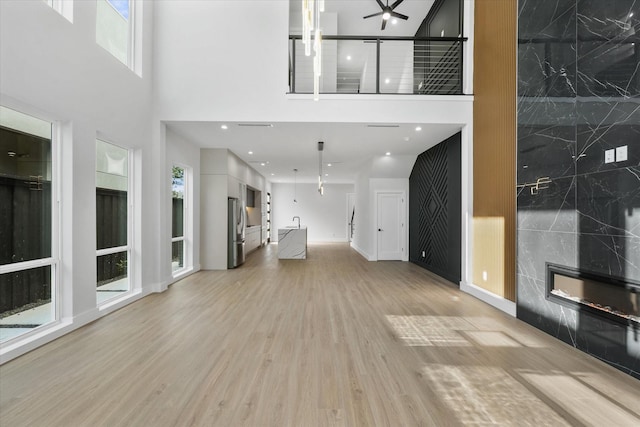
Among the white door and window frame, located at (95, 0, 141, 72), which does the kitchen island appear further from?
window frame, located at (95, 0, 141, 72)

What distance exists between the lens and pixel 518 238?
12.5 ft

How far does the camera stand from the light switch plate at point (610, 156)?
2598mm

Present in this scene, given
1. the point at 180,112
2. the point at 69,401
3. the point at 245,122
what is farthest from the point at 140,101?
the point at 69,401

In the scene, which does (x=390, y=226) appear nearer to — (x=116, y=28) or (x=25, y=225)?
(x=116, y=28)

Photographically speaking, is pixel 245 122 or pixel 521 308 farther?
pixel 245 122

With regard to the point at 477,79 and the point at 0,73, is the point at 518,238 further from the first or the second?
the point at 0,73

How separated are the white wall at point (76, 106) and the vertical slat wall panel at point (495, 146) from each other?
5350mm

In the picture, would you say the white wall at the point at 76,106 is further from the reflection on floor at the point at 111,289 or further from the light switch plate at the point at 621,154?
the light switch plate at the point at 621,154

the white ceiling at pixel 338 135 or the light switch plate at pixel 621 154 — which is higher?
the white ceiling at pixel 338 135

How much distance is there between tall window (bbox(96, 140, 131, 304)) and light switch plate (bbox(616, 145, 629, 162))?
564cm

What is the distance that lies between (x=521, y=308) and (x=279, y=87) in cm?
476

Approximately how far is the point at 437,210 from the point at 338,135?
2899mm

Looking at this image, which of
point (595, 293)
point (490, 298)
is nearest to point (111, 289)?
point (490, 298)

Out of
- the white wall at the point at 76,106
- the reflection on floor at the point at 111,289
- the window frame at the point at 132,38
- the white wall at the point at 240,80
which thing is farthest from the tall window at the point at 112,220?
the window frame at the point at 132,38
